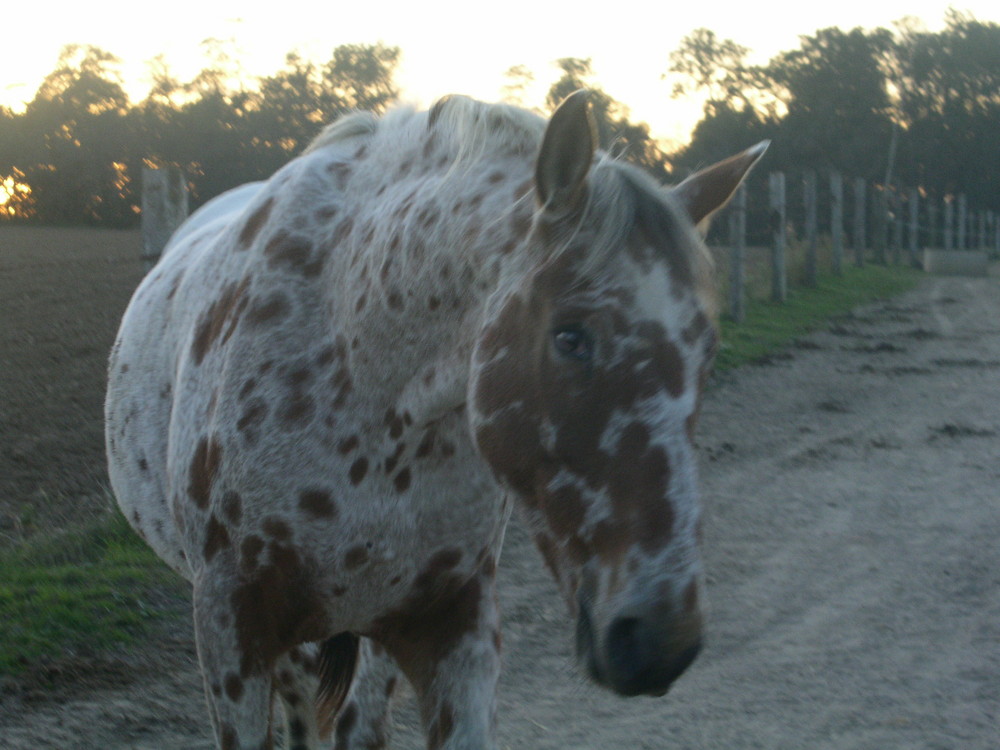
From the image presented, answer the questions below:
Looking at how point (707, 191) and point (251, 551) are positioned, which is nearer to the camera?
point (707, 191)

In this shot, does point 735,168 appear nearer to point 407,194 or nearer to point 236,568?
point 407,194

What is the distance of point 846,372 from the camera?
955cm

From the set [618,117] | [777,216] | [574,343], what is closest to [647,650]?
[574,343]

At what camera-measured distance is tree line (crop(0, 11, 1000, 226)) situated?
16969mm

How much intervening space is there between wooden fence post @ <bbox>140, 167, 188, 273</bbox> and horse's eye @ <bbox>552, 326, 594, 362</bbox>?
4121 millimetres

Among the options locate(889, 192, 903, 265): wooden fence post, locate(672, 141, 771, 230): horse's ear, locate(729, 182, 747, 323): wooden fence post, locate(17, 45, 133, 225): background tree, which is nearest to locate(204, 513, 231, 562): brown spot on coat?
locate(672, 141, 771, 230): horse's ear

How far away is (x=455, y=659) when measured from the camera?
86.2 inches

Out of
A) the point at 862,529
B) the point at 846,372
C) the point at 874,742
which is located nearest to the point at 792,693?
the point at 874,742

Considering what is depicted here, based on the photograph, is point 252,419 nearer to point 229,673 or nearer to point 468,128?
point 229,673

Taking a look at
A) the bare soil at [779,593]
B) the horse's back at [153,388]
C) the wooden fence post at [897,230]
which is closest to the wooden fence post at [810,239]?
the bare soil at [779,593]

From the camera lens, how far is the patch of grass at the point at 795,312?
399 inches

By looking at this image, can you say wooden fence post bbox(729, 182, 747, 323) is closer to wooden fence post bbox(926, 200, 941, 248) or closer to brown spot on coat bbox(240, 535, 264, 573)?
brown spot on coat bbox(240, 535, 264, 573)

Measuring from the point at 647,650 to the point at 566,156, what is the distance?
0.83 meters

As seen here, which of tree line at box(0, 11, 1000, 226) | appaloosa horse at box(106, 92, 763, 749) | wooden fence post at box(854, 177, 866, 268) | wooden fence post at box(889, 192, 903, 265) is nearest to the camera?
appaloosa horse at box(106, 92, 763, 749)
